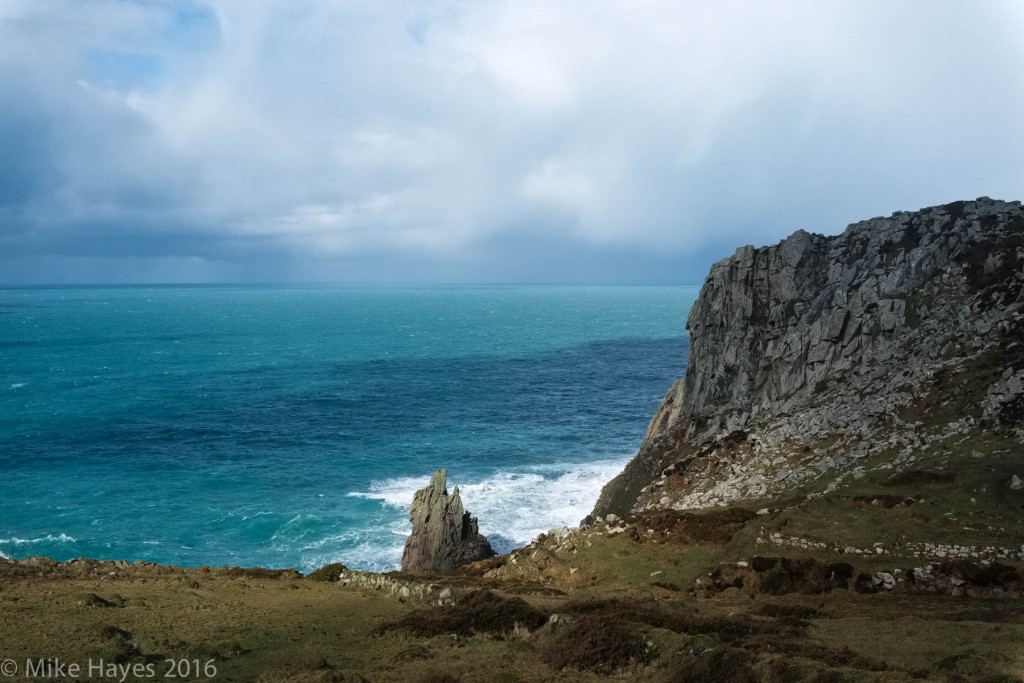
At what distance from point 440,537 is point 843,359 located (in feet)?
121

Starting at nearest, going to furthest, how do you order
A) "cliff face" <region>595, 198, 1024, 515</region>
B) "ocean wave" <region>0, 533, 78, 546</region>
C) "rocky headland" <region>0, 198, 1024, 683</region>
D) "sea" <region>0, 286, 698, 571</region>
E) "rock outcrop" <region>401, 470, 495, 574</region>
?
"rocky headland" <region>0, 198, 1024, 683</region>, "cliff face" <region>595, 198, 1024, 515</region>, "rock outcrop" <region>401, 470, 495, 574</region>, "ocean wave" <region>0, 533, 78, 546</region>, "sea" <region>0, 286, 698, 571</region>

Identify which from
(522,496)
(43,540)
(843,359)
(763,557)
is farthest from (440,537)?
(843,359)

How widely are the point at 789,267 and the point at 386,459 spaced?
49.7m

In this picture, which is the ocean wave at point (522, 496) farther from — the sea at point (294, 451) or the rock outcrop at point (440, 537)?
the rock outcrop at point (440, 537)

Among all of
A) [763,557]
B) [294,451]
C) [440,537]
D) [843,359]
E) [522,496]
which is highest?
[843,359]

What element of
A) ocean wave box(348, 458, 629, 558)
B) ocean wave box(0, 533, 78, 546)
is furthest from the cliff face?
ocean wave box(0, 533, 78, 546)

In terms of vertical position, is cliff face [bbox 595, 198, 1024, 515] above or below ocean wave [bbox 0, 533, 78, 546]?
above

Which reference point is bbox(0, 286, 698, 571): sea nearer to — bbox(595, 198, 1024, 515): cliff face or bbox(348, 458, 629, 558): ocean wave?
bbox(348, 458, 629, 558): ocean wave

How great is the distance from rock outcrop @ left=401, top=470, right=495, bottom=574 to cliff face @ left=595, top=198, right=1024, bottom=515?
1175cm

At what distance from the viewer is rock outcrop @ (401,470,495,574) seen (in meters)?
55.6

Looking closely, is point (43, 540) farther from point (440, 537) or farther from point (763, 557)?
point (763, 557)

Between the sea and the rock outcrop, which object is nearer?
the rock outcrop

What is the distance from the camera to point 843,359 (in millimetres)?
59750

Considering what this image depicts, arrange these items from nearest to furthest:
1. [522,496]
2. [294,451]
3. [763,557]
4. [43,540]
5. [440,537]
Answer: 1. [763,557]
2. [440,537]
3. [43,540]
4. [522,496]
5. [294,451]
